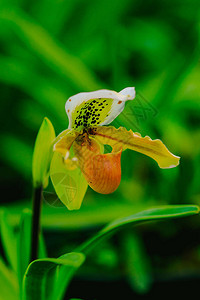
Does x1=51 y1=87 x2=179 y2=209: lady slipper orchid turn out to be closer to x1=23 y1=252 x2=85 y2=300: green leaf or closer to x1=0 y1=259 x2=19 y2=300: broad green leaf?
x1=23 y1=252 x2=85 y2=300: green leaf

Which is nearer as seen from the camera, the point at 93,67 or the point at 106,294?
the point at 106,294

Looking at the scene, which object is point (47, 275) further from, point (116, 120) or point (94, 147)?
point (116, 120)

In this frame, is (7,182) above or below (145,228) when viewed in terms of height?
below

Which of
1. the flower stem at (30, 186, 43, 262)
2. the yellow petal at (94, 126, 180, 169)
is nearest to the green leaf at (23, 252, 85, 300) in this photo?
the flower stem at (30, 186, 43, 262)

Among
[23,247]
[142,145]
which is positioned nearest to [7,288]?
[23,247]

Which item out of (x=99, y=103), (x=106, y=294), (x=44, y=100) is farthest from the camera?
(x=44, y=100)

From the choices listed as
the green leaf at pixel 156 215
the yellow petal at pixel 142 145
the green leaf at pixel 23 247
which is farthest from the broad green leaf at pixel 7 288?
the yellow petal at pixel 142 145

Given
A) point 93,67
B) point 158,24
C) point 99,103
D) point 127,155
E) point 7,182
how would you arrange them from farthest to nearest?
point 158,24
point 93,67
point 7,182
point 127,155
point 99,103

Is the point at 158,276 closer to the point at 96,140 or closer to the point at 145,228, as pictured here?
the point at 145,228

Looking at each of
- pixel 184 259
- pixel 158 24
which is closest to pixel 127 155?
pixel 184 259
